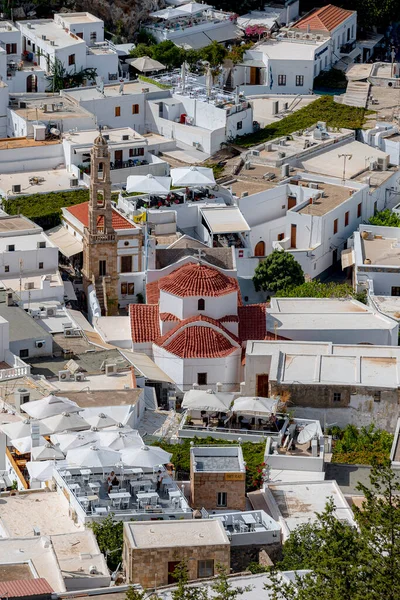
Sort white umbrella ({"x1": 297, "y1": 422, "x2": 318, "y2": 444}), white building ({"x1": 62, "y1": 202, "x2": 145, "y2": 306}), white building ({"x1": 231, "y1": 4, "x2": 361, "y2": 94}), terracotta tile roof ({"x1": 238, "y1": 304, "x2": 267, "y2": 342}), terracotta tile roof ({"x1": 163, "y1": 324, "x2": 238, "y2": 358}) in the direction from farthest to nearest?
white building ({"x1": 231, "y1": 4, "x2": 361, "y2": 94})
white building ({"x1": 62, "y1": 202, "x2": 145, "y2": 306})
terracotta tile roof ({"x1": 238, "y1": 304, "x2": 267, "y2": 342})
terracotta tile roof ({"x1": 163, "y1": 324, "x2": 238, "y2": 358})
white umbrella ({"x1": 297, "y1": 422, "x2": 318, "y2": 444})

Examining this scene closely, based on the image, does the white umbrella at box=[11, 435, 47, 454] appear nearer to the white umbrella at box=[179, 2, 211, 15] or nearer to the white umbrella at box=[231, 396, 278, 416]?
the white umbrella at box=[231, 396, 278, 416]

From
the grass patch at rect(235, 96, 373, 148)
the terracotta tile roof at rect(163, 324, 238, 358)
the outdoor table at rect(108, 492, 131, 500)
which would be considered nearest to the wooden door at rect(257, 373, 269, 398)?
the terracotta tile roof at rect(163, 324, 238, 358)

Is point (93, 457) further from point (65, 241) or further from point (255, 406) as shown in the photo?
point (65, 241)

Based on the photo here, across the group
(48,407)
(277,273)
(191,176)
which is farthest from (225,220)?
(48,407)

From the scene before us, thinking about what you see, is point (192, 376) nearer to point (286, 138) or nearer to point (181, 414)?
point (181, 414)

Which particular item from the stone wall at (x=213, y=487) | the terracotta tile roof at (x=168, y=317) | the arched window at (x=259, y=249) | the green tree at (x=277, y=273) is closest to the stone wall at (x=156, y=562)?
the stone wall at (x=213, y=487)
